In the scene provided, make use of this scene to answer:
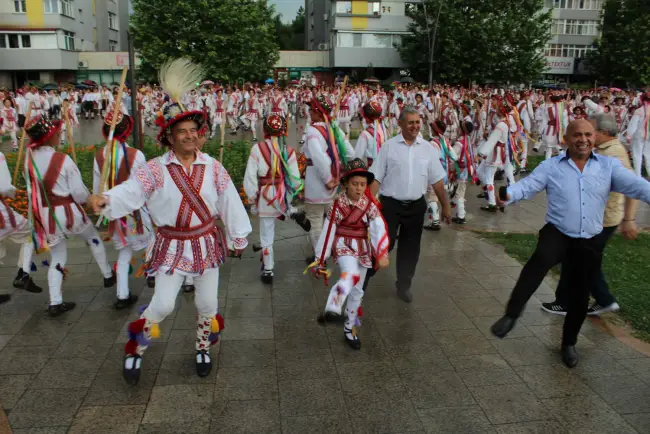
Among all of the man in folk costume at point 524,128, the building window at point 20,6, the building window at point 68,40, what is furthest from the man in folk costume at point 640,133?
the building window at point 20,6

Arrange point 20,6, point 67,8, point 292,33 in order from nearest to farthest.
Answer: point 20,6
point 67,8
point 292,33

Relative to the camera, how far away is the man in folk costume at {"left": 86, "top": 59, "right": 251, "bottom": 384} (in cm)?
385

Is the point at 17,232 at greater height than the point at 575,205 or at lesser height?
lesser

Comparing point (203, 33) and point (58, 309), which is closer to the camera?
point (58, 309)

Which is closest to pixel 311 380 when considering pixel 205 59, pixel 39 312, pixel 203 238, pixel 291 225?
pixel 203 238

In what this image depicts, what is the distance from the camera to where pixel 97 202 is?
142 inches

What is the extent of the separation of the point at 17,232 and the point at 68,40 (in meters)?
49.9

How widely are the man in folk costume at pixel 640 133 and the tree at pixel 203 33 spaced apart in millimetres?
30450

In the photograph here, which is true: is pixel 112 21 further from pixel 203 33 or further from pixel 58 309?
pixel 58 309

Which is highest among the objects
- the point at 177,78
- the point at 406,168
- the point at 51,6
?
the point at 51,6

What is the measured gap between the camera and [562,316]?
5.41 metres

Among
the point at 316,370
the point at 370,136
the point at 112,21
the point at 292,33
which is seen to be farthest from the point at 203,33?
the point at 292,33

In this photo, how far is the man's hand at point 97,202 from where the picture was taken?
11.8 ft

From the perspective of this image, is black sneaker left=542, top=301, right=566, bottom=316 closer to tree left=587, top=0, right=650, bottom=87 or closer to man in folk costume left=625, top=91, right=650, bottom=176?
man in folk costume left=625, top=91, right=650, bottom=176
